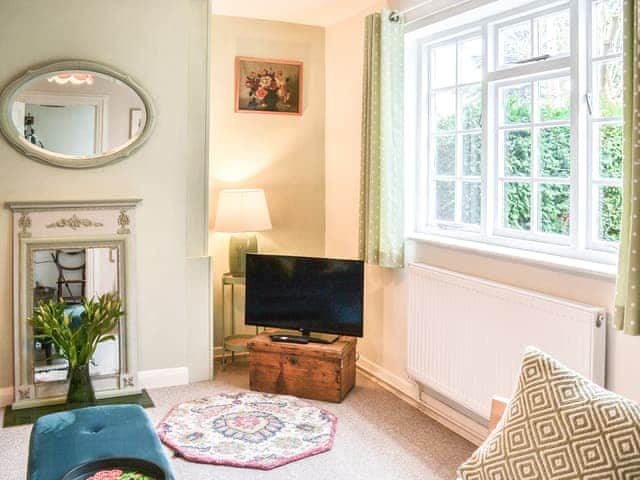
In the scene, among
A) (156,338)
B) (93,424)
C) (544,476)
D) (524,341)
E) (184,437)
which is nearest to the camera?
(544,476)

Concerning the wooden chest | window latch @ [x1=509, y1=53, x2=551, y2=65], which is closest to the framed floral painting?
the wooden chest

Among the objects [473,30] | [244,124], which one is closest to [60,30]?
[244,124]

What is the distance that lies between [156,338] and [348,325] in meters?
1.18

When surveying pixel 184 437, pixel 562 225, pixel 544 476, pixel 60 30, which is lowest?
pixel 184 437

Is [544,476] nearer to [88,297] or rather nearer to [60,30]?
[88,297]

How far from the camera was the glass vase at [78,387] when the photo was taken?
3.76 meters

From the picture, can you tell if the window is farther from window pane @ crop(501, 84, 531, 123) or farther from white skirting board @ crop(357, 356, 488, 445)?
white skirting board @ crop(357, 356, 488, 445)

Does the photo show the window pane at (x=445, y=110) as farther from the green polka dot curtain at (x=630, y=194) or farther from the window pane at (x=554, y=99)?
the green polka dot curtain at (x=630, y=194)

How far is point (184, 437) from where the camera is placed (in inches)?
134

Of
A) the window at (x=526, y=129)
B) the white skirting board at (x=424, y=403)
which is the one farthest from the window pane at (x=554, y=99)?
the white skirting board at (x=424, y=403)

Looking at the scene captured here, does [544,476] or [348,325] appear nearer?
[544,476]

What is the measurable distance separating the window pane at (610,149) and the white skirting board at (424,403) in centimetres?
136

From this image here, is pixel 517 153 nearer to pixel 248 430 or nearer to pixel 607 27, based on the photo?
pixel 607 27

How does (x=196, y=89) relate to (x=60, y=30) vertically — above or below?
below
